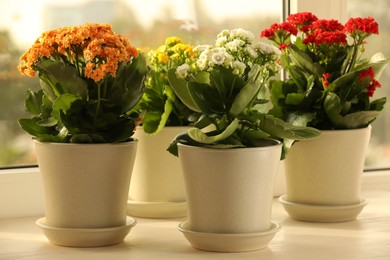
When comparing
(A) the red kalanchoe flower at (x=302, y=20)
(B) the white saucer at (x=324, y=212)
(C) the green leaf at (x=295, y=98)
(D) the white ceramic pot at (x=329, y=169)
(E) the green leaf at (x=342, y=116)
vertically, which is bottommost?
(B) the white saucer at (x=324, y=212)

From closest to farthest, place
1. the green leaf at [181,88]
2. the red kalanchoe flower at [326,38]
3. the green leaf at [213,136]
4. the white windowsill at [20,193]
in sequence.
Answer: the green leaf at [213,136], the green leaf at [181,88], the red kalanchoe flower at [326,38], the white windowsill at [20,193]

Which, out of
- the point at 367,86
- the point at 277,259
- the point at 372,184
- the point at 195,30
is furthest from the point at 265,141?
the point at 372,184

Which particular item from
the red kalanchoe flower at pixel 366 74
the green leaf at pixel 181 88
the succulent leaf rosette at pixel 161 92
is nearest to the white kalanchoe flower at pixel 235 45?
the green leaf at pixel 181 88

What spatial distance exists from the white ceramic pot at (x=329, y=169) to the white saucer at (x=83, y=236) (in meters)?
0.43

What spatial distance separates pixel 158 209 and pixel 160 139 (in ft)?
0.52

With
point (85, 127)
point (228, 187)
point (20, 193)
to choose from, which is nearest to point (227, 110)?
point (228, 187)

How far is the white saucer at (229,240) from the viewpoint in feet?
5.23

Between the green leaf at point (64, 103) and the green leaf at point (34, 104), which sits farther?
the green leaf at point (34, 104)

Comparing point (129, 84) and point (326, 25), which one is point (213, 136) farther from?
point (326, 25)

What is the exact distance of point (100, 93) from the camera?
1.62 meters

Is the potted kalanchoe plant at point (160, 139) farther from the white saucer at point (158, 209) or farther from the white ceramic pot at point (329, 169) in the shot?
the white ceramic pot at point (329, 169)

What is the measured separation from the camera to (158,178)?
6.19 ft

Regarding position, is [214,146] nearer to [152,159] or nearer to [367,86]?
[152,159]

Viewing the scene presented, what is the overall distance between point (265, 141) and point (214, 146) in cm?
13
